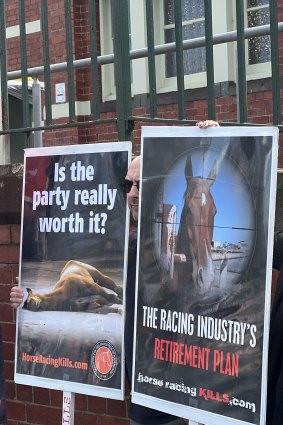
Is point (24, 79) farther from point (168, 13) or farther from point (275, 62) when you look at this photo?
point (168, 13)

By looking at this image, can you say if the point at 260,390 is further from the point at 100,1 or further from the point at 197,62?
the point at 100,1

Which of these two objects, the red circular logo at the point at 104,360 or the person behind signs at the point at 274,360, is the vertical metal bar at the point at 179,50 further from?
the person behind signs at the point at 274,360

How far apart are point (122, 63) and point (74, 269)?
1.12 metres

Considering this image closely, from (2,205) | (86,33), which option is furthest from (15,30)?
(2,205)

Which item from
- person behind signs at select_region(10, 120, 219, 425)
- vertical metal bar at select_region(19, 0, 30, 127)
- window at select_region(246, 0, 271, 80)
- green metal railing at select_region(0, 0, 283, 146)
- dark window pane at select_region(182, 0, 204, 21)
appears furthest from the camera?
dark window pane at select_region(182, 0, 204, 21)

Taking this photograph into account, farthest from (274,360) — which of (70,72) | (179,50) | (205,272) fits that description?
(70,72)

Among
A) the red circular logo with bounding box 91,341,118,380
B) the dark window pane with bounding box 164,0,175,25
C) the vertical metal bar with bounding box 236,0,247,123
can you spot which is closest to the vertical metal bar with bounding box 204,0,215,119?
the vertical metal bar with bounding box 236,0,247,123

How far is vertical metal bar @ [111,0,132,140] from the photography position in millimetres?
4426

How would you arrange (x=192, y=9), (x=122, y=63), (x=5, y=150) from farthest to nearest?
(x=192, y=9) < (x=5, y=150) < (x=122, y=63)

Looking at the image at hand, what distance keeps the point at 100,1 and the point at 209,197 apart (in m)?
7.54

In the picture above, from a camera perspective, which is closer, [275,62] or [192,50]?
[275,62]

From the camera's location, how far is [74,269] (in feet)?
13.1

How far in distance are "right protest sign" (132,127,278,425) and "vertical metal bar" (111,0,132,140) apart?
0.97 meters

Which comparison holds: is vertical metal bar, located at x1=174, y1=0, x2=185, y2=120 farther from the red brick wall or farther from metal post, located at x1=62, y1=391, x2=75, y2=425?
metal post, located at x1=62, y1=391, x2=75, y2=425
